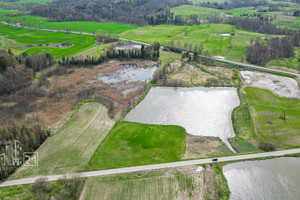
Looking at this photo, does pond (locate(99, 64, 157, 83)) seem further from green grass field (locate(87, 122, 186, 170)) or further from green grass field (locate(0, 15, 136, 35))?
green grass field (locate(0, 15, 136, 35))

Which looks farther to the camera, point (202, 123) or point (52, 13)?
point (52, 13)

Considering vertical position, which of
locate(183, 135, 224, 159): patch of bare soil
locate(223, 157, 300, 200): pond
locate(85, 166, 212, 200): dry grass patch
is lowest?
locate(85, 166, 212, 200): dry grass patch

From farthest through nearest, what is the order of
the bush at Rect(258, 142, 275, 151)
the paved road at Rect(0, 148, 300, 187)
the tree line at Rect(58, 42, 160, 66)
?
the tree line at Rect(58, 42, 160, 66) → the bush at Rect(258, 142, 275, 151) → the paved road at Rect(0, 148, 300, 187)

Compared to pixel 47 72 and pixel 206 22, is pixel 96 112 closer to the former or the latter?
pixel 47 72

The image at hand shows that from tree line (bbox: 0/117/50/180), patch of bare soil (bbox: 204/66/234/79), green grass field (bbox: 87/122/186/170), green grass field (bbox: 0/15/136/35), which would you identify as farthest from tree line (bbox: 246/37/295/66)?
green grass field (bbox: 0/15/136/35)

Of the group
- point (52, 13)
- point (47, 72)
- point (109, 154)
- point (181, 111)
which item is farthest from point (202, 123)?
point (52, 13)

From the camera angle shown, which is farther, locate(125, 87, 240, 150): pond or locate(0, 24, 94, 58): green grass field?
locate(0, 24, 94, 58): green grass field

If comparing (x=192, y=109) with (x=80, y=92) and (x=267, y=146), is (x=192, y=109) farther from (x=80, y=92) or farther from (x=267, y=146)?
(x=80, y=92)
